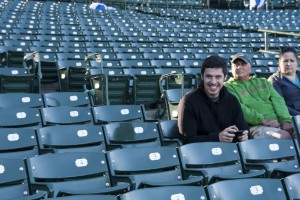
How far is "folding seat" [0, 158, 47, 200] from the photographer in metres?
3.83

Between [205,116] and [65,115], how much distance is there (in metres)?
1.51

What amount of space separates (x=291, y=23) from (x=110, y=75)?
13833 millimetres

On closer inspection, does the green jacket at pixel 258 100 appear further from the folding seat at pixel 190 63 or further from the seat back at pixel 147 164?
the folding seat at pixel 190 63

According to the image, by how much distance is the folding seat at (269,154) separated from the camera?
15.3 ft

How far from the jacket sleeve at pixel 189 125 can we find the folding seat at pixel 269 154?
0.48 m

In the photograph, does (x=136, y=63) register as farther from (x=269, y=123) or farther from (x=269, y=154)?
(x=269, y=154)

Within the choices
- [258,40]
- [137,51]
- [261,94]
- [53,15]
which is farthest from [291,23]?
[261,94]

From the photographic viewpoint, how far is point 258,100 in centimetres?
615

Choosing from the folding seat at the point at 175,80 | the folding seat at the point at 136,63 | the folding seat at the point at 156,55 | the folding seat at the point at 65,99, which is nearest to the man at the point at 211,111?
the folding seat at the point at 65,99

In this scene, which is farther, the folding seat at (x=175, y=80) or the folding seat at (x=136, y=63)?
the folding seat at (x=136, y=63)

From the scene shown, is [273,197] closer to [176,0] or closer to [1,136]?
[1,136]

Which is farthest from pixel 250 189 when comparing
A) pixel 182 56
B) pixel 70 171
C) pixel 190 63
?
pixel 182 56

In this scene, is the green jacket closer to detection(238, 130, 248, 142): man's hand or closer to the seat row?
detection(238, 130, 248, 142): man's hand

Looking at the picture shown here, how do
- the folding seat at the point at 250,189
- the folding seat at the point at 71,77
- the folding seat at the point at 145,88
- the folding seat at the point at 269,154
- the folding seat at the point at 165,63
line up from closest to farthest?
the folding seat at the point at 250,189 → the folding seat at the point at 269,154 → the folding seat at the point at 145,88 → the folding seat at the point at 71,77 → the folding seat at the point at 165,63
